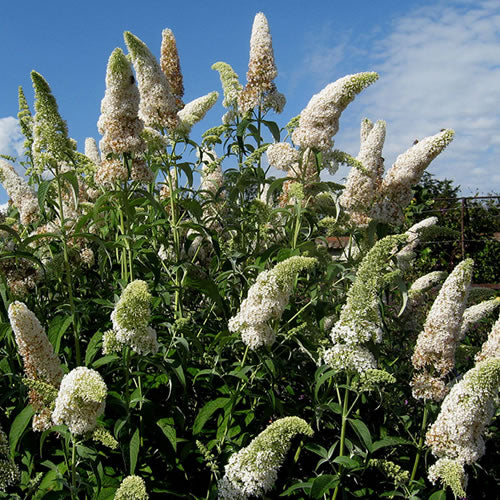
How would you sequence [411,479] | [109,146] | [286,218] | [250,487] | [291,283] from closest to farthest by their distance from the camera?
[250,487]
[291,283]
[411,479]
[109,146]
[286,218]

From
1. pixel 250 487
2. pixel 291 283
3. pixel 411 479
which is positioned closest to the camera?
pixel 250 487

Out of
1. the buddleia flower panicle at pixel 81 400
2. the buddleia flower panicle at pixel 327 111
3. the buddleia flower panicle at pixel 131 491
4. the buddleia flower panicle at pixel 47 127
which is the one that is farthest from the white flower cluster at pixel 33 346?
the buddleia flower panicle at pixel 327 111

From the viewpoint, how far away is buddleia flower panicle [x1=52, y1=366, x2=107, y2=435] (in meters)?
2.08

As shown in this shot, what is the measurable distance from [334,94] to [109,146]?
4.63 ft

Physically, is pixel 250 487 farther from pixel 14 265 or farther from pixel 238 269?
pixel 14 265

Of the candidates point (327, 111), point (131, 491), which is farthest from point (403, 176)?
point (131, 491)

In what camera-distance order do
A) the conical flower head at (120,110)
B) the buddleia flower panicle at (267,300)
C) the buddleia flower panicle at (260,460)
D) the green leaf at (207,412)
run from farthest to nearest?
1. the conical flower head at (120,110)
2. the green leaf at (207,412)
3. the buddleia flower panicle at (267,300)
4. the buddleia flower panicle at (260,460)

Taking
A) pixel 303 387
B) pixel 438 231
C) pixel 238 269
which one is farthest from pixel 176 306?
pixel 438 231

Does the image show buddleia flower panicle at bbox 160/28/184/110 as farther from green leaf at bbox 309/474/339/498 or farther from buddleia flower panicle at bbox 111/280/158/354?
green leaf at bbox 309/474/339/498

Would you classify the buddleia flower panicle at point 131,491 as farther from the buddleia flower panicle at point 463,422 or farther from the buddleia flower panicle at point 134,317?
the buddleia flower panicle at point 463,422

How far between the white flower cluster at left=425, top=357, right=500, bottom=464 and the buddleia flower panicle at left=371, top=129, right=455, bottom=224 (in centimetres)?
148

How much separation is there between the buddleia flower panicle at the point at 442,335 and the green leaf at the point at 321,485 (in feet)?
2.29

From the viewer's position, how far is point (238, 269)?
3598 mm

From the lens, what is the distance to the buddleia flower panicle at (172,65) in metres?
4.32
